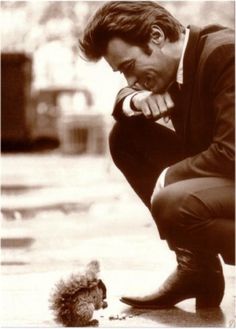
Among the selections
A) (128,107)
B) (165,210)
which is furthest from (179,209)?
(128,107)

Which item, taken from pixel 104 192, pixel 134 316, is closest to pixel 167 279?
pixel 134 316

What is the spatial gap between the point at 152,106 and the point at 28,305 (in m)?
0.88

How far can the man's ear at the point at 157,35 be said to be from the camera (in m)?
2.81

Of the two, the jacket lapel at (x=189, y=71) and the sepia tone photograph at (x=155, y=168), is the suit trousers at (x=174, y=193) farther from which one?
the jacket lapel at (x=189, y=71)

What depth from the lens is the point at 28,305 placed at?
292 centimetres

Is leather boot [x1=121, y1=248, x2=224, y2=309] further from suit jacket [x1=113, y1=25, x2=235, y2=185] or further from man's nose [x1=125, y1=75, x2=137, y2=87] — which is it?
man's nose [x1=125, y1=75, x2=137, y2=87]

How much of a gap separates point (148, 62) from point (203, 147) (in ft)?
1.21

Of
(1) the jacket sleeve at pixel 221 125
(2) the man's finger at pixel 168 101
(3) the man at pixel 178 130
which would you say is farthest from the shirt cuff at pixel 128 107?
(1) the jacket sleeve at pixel 221 125

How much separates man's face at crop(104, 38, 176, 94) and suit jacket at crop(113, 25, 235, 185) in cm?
5

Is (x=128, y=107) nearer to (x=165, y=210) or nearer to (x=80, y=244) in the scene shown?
(x=165, y=210)

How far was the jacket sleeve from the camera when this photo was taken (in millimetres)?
2723

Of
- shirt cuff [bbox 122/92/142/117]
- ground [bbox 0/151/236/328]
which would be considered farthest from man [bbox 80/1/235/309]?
ground [bbox 0/151/236/328]

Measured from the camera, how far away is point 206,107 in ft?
9.04

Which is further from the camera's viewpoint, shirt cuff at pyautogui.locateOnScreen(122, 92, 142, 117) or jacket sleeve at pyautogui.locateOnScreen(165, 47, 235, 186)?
shirt cuff at pyautogui.locateOnScreen(122, 92, 142, 117)
